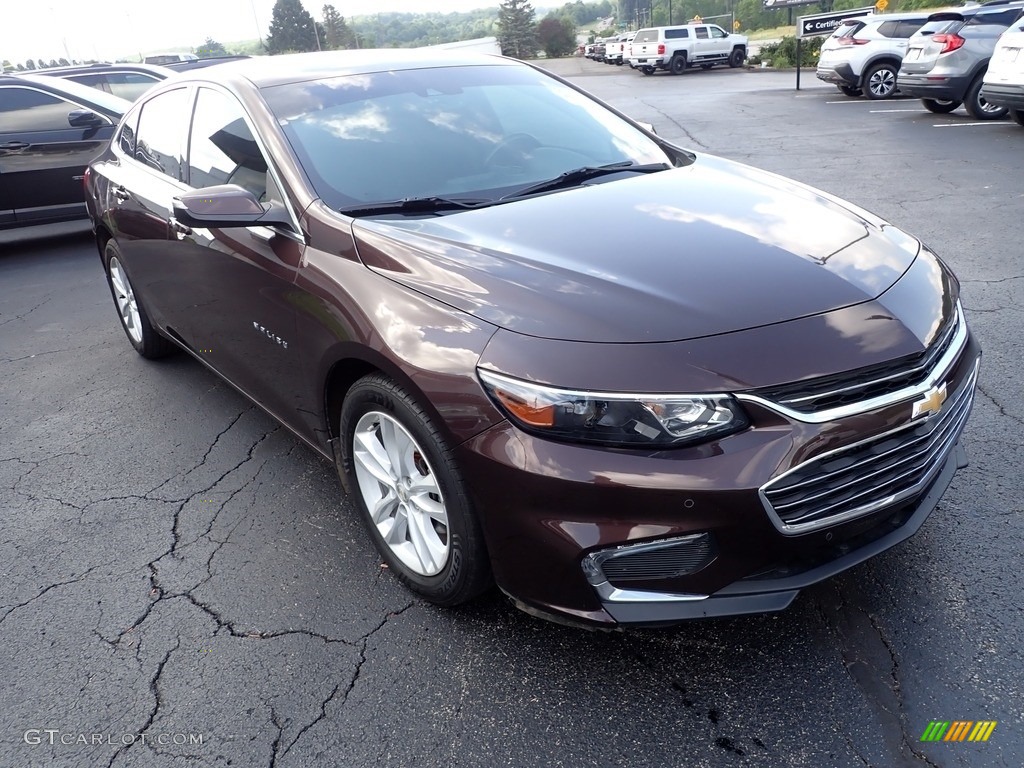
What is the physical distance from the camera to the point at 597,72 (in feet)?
125

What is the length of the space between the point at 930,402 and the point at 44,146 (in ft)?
29.5

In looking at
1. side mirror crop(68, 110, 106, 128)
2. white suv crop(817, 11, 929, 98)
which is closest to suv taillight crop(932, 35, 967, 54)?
white suv crop(817, 11, 929, 98)

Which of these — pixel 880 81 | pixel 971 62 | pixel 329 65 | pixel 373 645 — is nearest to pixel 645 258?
pixel 373 645

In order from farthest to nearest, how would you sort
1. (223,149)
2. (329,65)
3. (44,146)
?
(44,146)
(329,65)
(223,149)

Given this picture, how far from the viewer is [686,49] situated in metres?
33.2

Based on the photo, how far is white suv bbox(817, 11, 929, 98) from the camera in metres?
16.2

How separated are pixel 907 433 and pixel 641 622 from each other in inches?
34.8

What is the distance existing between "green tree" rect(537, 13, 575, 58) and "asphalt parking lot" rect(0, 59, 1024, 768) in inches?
2676

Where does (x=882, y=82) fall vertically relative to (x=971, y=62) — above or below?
below

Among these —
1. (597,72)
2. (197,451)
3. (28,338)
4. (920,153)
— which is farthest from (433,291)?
(597,72)

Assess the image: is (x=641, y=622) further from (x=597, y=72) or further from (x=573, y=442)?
(x=597, y=72)

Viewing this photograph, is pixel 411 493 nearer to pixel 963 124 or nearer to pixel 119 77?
pixel 119 77

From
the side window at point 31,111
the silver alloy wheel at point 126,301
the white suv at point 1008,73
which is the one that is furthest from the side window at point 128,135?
the white suv at point 1008,73

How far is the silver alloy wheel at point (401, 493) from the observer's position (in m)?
2.55
